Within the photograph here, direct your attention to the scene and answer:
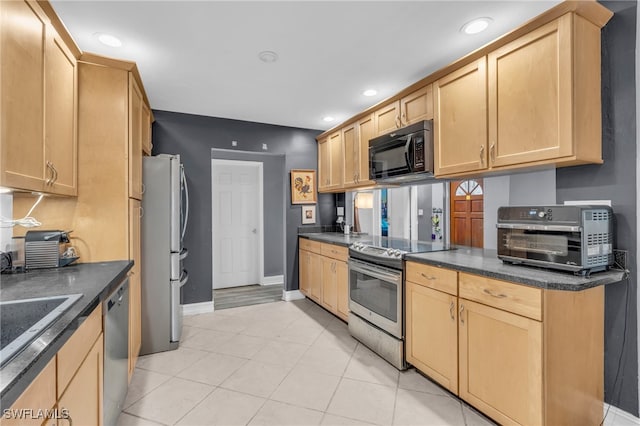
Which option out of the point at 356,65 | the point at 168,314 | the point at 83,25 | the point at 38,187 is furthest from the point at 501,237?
the point at 83,25

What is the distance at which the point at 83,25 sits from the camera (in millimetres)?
1999

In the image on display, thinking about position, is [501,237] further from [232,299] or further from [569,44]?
[232,299]

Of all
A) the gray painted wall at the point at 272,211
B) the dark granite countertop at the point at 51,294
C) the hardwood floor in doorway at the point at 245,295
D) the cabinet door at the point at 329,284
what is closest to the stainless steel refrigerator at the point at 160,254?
the dark granite countertop at the point at 51,294

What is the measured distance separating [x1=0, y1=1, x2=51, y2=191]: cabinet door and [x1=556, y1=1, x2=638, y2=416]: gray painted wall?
301cm

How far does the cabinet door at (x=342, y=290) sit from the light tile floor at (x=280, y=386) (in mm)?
193

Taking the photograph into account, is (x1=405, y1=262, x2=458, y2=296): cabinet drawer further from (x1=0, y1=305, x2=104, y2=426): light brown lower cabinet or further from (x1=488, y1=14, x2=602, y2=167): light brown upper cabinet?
(x1=0, y1=305, x2=104, y2=426): light brown lower cabinet

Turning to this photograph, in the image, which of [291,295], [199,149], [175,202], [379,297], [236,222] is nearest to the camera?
[379,297]

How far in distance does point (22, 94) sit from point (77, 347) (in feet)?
3.91

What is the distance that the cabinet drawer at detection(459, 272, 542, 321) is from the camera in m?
1.51

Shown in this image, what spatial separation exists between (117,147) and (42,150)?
23.3 inches

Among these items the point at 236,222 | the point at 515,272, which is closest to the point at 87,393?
the point at 515,272

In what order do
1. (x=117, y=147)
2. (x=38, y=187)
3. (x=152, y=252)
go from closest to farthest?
(x=38, y=187), (x=117, y=147), (x=152, y=252)

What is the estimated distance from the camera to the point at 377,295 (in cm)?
264

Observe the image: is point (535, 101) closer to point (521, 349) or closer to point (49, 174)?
point (521, 349)
